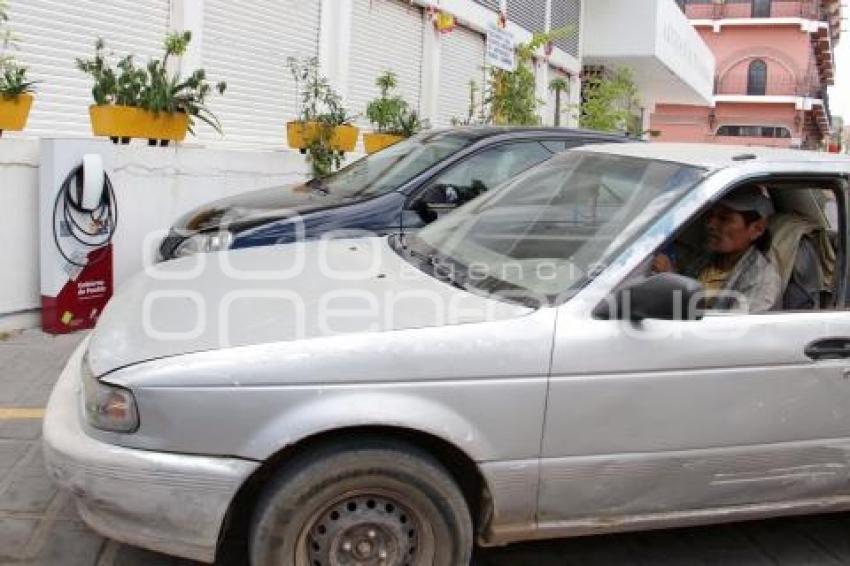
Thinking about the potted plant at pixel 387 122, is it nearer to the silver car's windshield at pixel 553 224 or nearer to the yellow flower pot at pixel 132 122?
the yellow flower pot at pixel 132 122

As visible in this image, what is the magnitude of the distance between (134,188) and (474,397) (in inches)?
196

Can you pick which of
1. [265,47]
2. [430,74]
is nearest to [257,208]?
[265,47]

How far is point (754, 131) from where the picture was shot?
175 ft

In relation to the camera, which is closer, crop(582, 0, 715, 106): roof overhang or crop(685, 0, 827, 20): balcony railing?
crop(582, 0, 715, 106): roof overhang

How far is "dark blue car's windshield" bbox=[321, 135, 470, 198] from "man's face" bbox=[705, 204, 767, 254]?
A: 276cm

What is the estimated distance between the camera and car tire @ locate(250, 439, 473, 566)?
2867mm

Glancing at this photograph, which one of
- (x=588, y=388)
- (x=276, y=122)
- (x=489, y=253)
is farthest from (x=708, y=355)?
(x=276, y=122)

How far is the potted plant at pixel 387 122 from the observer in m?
11.0

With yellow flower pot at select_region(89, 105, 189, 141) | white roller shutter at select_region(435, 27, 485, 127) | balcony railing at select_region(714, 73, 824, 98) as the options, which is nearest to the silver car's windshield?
yellow flower pot at select_region(89, 105, 189, 141)

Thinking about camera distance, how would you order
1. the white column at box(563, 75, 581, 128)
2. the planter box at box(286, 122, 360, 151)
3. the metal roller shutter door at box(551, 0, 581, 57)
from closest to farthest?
the planter box at box(286, 122, 360, 151) < the metal roller shutter door at box(551, 0, 581, 57) < the white column at box(563, 75, 581, 128)

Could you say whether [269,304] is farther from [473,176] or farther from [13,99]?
[13,99]

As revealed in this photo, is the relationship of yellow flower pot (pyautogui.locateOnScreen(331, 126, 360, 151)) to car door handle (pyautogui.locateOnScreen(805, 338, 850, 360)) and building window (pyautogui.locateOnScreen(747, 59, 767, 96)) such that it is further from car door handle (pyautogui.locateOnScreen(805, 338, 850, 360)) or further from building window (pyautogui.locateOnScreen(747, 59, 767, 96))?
building window (pyautogui.locateOnScreen(747, 59, 767, 96))

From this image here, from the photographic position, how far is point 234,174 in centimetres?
827

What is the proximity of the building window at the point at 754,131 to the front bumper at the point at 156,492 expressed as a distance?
2109 inches
